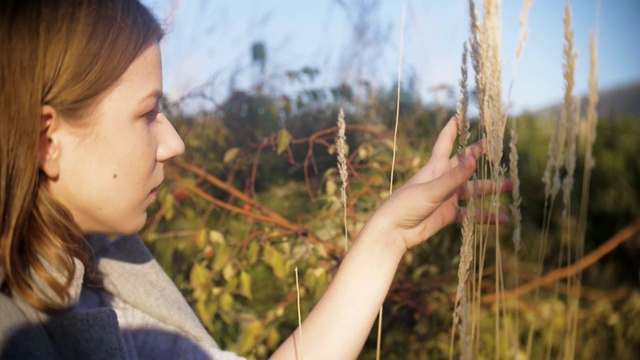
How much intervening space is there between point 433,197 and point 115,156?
1.87 ft

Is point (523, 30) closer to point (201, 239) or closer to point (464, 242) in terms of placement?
point (464, 242)

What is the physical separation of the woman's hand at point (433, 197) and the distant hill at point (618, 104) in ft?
5.48

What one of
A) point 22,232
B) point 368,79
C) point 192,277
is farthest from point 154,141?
point 368,79

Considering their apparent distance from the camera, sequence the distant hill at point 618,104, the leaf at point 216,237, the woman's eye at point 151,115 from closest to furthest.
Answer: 1. the woman's eye at point 151,115
2. the leaf at point 216,237
3. the distant hill at point 618,104

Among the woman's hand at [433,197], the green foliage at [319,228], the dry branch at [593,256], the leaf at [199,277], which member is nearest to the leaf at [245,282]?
the green foliage at [319,228]

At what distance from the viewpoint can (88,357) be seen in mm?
1205

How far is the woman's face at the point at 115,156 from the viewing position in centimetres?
129

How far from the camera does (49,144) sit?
1272 mm

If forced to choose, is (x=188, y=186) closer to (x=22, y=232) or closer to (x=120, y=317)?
(x=120, y=317)

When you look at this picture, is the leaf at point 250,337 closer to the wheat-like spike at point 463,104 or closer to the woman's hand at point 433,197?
the woman's hand at point 433,197

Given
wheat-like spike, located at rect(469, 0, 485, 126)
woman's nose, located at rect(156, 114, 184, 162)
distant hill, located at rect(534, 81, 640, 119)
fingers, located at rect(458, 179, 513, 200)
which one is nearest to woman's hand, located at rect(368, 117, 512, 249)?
fingers, located at rect(458, 179, 513, 200)

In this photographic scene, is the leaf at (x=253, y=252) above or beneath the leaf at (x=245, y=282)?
above

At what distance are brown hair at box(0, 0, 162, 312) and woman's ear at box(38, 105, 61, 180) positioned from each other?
14mm

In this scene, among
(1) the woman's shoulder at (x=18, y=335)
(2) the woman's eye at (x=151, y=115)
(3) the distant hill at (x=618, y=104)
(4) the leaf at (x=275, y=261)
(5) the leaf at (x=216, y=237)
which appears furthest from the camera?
(3) the distant hill at (x=618, y=104)
